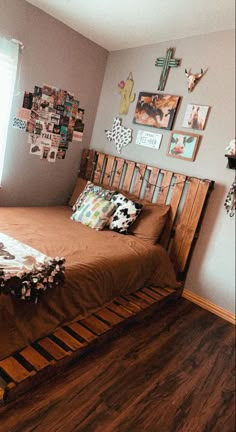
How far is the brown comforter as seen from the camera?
147 centimetres

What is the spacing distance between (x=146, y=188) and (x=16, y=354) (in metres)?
1.91

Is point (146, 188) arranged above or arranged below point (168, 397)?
above

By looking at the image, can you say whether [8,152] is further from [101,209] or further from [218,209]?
[218,209]

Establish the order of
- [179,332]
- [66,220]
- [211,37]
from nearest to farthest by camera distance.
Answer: [179,332] < [211,37] < [66,220]

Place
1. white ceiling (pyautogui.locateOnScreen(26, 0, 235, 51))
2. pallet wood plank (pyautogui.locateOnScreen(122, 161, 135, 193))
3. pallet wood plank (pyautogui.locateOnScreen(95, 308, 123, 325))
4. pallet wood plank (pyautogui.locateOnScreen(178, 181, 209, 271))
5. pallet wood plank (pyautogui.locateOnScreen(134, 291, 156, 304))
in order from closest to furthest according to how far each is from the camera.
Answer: pallet wood plank (pyautogui.locateOnScreen(95, 308, 123, 325)), white ceiling (pyautogui.locateOnScreen(26, 0, 235, 51)), pallet wood plank (pyautogui.locateOnScreen(134, 291, 156, 304)), pallet wood plank (pyautogui.locateOnScreen(178, 181, 209, 271)), pallet wood plank (pyautogui.locateOnScreen(122, 161, 135, 193))

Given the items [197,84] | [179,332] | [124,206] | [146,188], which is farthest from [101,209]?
[197,84]

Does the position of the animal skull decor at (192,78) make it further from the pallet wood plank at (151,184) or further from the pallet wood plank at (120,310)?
the pallet wood plank at (120,310)

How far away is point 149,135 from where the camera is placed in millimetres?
2885

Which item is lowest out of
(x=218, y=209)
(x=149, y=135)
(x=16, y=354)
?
(x=16, y=354)

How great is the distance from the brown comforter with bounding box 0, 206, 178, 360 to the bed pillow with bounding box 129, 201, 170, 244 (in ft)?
0.32

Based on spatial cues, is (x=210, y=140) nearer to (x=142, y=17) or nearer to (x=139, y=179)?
(x=139, y=179)

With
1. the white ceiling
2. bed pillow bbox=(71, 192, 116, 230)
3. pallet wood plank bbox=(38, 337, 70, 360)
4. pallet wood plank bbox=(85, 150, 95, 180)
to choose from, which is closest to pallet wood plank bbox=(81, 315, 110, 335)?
pallet wood plank bbox=(38, 337, 70, 360)

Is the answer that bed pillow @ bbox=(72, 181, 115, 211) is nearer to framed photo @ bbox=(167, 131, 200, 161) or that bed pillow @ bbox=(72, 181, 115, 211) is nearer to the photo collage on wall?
the photo collage on wall

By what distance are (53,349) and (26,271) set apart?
442 millimetres
